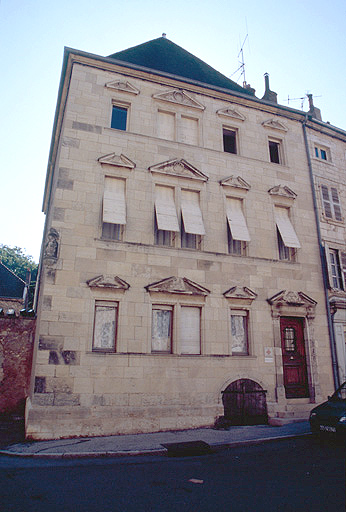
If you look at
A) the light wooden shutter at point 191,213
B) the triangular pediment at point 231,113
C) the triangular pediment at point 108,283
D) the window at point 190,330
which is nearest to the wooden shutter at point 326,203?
the triangular pediment at point 231,113

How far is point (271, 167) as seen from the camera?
1365cm

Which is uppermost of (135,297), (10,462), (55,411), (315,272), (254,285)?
(315,272)

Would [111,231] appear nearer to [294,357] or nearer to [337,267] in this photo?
[294,357]

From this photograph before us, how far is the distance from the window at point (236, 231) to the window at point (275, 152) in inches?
141

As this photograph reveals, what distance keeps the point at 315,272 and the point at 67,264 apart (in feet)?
29.5

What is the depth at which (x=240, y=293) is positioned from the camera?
1133 centimetres

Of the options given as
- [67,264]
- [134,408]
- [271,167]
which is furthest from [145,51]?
[134,408]

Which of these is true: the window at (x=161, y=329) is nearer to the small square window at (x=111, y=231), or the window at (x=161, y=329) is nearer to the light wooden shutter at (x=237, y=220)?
the small square window at (x=111, y=231)

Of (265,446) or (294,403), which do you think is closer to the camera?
(265,446)

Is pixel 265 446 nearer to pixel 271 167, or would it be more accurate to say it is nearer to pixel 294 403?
pixel 294 403

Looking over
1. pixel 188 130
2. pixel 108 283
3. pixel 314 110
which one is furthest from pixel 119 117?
pixel 314 110

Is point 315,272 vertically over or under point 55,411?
over

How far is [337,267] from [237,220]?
194 inches

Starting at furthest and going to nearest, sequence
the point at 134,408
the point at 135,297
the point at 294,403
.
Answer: the point at 294,403
the point at 135,297
the point at 134,408
